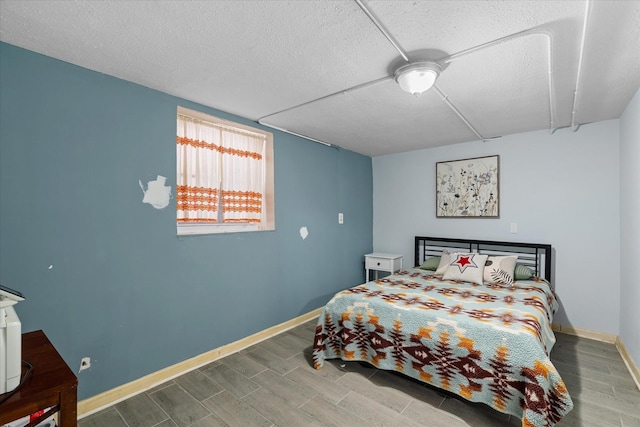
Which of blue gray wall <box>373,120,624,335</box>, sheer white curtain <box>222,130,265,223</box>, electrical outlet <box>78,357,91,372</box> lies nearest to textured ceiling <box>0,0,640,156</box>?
sheer white curtain <box>222,130,265,223</box>

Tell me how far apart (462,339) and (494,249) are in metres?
2.19

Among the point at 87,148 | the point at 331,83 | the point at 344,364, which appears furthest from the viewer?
the point at 344,364

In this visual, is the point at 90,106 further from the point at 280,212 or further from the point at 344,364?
the point at 344,364

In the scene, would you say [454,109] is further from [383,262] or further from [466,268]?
[383,262]

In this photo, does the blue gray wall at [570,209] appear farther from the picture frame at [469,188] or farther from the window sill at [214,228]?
the window sill at [214,228]

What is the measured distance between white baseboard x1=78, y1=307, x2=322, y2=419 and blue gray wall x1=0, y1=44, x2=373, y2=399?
5 cm

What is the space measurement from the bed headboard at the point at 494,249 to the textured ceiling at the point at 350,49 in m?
1.53

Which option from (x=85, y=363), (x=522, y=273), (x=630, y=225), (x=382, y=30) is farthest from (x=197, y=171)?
(x=630, y=225)

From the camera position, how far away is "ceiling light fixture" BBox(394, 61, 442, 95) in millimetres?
1852

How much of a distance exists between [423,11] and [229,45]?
1062mm

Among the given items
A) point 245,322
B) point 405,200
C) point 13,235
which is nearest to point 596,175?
point 405,200

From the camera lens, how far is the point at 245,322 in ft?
9.87

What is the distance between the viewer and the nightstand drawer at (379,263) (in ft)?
13.9

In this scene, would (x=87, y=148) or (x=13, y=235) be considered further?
(x=87, y=148)
